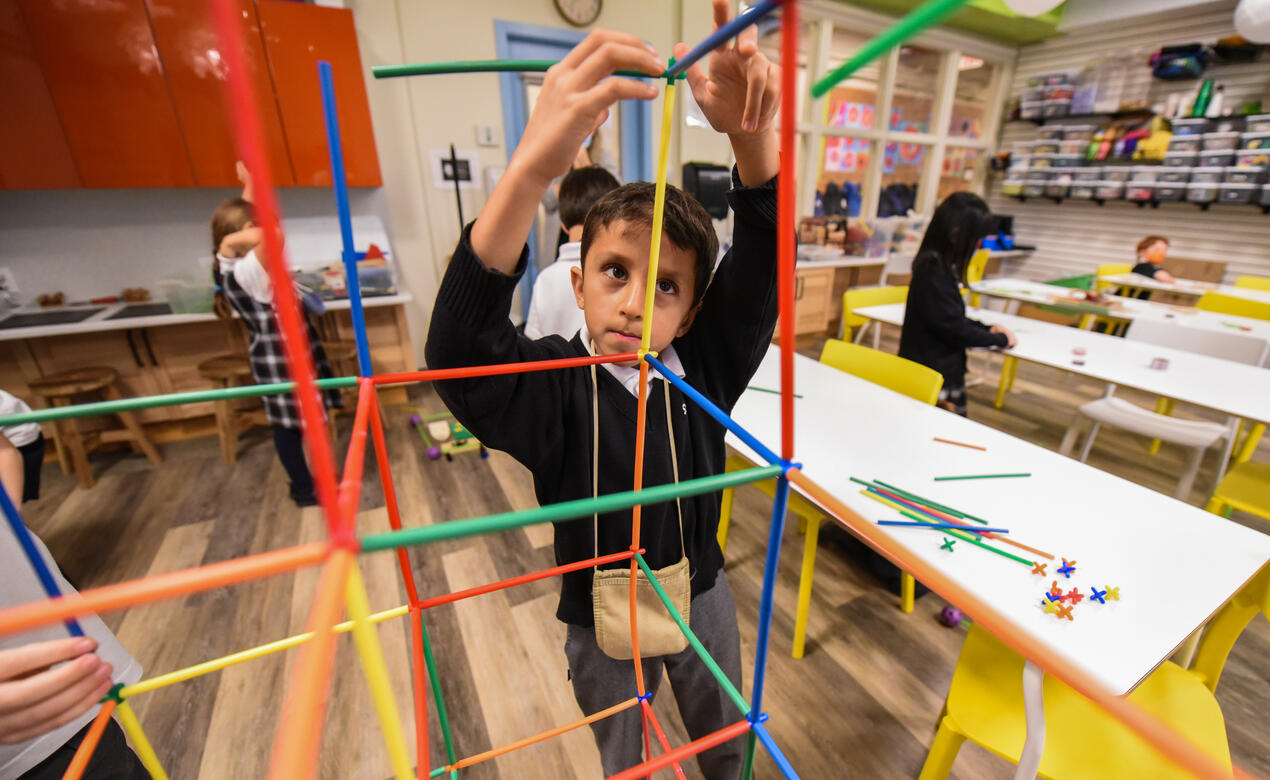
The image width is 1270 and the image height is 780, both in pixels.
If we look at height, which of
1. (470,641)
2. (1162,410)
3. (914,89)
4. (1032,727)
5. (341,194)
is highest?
(914,89)

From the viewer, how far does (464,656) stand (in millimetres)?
1444

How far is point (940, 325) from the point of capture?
1.95 metres

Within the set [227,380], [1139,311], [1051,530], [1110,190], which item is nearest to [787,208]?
[1051,530]

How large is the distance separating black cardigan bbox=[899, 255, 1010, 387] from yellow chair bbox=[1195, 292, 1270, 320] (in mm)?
1799

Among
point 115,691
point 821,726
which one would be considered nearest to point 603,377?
point 115,691

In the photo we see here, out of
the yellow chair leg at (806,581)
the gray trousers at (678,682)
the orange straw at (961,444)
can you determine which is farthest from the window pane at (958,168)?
the gray trousers at (678,682)

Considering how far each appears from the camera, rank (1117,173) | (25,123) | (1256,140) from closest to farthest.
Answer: (25,123), (1256,140), (1117,173)

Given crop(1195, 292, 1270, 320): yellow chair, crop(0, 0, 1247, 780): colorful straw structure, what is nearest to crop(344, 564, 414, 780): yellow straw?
crop(0, 0, 1247, 780): colorful straw structure

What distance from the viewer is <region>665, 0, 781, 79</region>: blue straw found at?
28 cm

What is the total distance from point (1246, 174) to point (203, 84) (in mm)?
6675

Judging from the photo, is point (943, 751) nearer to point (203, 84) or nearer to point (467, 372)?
point (467, 372)

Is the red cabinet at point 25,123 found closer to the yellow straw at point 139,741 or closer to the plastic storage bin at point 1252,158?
the yellow straw at point 139,741

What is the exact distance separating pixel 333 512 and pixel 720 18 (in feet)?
1.57

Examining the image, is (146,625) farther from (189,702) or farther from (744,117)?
(744,117)
